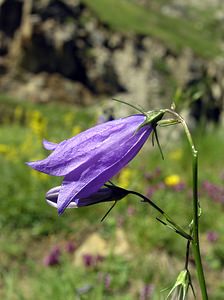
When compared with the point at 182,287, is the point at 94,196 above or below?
above

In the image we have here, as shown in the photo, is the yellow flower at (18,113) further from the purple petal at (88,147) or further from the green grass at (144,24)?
the green grass at (144,24)

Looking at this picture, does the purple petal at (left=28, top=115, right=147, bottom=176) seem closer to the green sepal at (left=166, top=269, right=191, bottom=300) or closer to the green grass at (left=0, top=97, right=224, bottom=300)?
the green sepal at (left=166, top=269, right=191, bottom=300)

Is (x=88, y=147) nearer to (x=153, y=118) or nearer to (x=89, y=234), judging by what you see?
(x=153, y=118)

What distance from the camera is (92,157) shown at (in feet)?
4.32

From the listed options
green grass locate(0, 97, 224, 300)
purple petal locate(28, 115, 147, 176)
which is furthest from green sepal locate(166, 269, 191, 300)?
green grass locate(0, 97, 224, 300)

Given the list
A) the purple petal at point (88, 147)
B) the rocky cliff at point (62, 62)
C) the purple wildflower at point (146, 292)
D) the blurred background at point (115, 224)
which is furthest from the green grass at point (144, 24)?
the purple petal at point (88, 147)

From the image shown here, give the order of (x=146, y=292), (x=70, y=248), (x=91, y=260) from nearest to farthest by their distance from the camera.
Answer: (x=146, y=292) → (x=91, y=260) → (x=70, y=248)

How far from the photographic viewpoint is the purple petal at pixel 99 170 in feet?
4.16

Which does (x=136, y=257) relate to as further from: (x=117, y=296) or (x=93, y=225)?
(x=93, y=225)

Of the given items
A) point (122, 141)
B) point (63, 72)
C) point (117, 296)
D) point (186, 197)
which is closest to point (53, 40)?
point (63, 72)

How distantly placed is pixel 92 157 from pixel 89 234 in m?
3.62

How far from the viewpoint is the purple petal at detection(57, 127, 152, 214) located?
127 centimetres

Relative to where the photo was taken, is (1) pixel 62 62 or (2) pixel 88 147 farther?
(1) pixel 62 62

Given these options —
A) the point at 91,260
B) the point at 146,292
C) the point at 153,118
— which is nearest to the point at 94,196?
the point at 153,118
